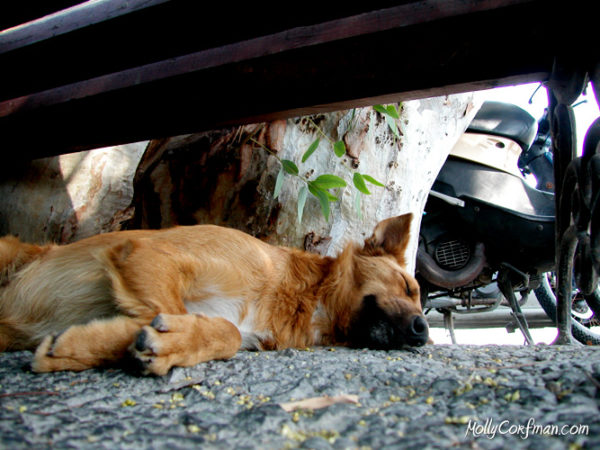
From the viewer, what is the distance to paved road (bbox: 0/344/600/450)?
3.26 ft

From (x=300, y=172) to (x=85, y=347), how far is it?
7.23ft

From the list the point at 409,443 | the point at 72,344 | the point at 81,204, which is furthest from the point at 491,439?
the point at 81,204

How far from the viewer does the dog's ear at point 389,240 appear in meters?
3.08

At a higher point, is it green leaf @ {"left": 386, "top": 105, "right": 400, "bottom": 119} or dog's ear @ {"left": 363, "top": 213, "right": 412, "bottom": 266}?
green leaf @ {"left": 386, "top": 105, "right": 400, "bottom": 119}

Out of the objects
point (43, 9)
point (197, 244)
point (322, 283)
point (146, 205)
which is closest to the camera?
point (43, 9)

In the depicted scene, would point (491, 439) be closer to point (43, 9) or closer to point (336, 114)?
point (43, 9)

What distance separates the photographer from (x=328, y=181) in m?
3.19

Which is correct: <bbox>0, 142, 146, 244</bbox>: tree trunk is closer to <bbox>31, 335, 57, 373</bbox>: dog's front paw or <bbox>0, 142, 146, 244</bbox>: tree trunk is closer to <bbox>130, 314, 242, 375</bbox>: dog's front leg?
<bbox>31, 335, 57, 373</bbox>: dog's front paw

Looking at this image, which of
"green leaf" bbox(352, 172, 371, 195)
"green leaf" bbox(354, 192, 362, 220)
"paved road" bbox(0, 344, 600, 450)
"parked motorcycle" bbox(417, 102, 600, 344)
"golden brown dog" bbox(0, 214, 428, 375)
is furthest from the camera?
"parked motorcycle" bbox(417, 102, 600, 344)

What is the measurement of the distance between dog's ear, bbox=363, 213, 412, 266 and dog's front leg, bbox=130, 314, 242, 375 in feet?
5.10

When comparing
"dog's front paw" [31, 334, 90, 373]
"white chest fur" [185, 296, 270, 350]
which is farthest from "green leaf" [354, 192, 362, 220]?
"dog's front paw" [31, 334, 90, 373]

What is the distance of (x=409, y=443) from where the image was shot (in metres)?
0.98

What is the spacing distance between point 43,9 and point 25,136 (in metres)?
1.14

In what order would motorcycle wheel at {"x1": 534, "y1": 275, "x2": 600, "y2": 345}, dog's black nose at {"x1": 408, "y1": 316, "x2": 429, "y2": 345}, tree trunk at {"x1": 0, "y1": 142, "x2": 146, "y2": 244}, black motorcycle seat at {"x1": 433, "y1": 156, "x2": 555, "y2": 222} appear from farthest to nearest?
1. motorcycle wheel at {"x1": 534, "y1": 275, "x2": 600, "y2": 345}
2. black motorcycle seat at {"x1": 433, "y1": 156, "x2": 555, "y2": 222}
3. tree trunk at {"x1": 0, "y1": 142, "x2": 146, "y2": 244}
4. dog's black nose at {"x1": 408, "y1": 316, "x2": 429, "y2": 345}
